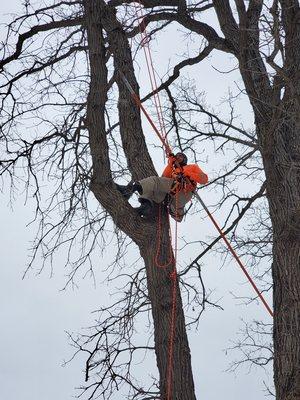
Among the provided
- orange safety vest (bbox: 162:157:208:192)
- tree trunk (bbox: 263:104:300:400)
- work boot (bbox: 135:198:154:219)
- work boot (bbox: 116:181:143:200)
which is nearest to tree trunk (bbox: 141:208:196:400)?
work boot (bbox: 135:198:154:219)

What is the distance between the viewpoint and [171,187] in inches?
277

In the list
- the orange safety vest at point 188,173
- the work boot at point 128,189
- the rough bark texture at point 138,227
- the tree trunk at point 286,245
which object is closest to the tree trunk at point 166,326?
the rough bark texture at point 138,227

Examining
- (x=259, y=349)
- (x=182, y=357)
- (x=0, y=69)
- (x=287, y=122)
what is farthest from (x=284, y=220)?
(x=0, y=69)

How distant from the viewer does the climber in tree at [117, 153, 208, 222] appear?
664 centimetres

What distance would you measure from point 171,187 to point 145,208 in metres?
0.46

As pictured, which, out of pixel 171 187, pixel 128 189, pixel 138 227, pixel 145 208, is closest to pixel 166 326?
pixel 138 227

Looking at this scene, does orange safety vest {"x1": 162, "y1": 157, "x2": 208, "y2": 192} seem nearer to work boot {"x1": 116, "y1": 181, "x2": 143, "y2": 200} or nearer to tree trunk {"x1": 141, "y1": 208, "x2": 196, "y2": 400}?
work boot {"x1": 116, "y1": 181, "x2": 143, "y2": 200}

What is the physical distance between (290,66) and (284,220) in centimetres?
161

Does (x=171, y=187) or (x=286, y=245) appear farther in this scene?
(x=171, y=187)

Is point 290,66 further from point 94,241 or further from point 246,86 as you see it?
→ point 94,241

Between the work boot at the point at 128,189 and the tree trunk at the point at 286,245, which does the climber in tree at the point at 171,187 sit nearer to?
the work boot at the point at 128,189

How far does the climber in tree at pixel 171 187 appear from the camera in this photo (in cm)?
664

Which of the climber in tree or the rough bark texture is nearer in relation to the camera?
the rough bark texture

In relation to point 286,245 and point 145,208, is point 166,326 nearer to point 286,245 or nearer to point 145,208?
point 145,208
